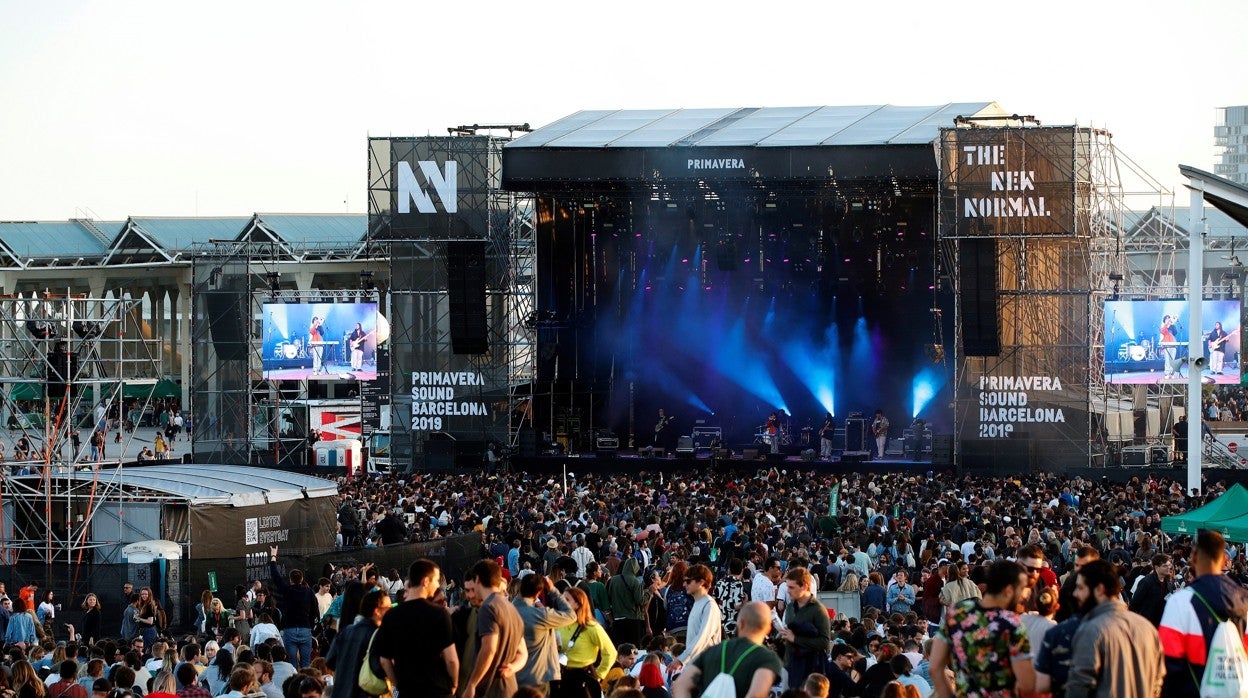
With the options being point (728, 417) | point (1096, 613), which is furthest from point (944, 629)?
point (728, 417)

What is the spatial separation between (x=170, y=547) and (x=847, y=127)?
1701 centimetres

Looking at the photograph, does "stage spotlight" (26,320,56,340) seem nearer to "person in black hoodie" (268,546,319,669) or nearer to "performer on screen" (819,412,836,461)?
"person in black hoodie" (268,546,319,669)

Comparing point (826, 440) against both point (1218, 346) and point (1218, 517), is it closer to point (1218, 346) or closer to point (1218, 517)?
point (1218, 346)

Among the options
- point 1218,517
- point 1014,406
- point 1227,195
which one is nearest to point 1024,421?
point 1014,406

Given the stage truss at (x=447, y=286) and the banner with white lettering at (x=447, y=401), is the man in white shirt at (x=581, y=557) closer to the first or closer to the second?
the stage truss at (x=447, y=286)

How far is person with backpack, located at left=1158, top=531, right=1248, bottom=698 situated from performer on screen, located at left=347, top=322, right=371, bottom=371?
28.8 meters

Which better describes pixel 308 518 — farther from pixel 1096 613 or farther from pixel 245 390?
pixel 1096 613

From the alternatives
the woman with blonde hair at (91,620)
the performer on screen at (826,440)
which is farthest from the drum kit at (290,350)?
the woman with blonde hair at (91,620)

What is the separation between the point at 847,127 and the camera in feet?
102

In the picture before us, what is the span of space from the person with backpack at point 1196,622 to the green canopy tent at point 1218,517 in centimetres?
880

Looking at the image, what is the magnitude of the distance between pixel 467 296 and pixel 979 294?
32.2ft

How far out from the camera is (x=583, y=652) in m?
8.38

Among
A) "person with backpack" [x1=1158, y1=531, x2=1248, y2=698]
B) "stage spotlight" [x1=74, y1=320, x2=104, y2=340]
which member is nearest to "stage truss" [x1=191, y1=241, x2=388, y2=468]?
"stage spotlight" [x1=74, y1=320, x2=104, y2=340]

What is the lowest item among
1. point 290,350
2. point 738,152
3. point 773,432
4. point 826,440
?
point 826,440
